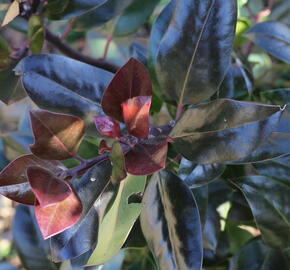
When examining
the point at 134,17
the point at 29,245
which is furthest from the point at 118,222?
the point at 134,17

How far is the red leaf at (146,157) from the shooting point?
556 mm

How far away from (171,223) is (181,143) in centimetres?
11

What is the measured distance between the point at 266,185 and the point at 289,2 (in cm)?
57

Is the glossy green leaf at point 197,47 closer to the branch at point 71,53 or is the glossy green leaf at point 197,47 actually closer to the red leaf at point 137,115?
the red leaf at point 137,115

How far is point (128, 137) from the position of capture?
0.61m

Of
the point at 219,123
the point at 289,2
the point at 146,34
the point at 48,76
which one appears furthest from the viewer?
the point at 146,34

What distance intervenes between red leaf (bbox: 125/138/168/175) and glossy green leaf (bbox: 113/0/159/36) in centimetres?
49

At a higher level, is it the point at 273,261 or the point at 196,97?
the point at 196,97

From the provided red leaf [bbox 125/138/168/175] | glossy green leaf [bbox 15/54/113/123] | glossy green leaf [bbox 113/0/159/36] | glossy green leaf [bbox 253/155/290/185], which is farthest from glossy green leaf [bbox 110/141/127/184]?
glossy green leaf [bbox 113/0/159/36]

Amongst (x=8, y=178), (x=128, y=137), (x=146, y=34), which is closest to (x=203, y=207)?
(x=128, y=137)

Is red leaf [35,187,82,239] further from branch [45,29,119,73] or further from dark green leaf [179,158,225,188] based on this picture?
branch [45,29,119,73]

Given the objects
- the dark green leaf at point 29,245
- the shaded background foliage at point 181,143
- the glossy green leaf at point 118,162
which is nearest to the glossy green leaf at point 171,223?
the shaded background foliage at point 181,143

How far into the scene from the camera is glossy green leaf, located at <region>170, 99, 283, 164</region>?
521 mm

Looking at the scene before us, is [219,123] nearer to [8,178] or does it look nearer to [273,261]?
[8,178]
